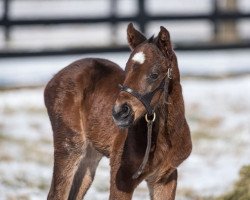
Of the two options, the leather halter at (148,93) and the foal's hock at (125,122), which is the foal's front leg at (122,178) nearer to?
the foal's hock at (125,122)

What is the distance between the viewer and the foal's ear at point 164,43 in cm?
470

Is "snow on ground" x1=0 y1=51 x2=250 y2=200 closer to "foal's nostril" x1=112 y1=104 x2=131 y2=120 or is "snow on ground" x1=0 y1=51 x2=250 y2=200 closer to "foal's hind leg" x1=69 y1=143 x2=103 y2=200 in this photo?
"foal's hind leg" x1=69 y1=143 x2=103 y2=200

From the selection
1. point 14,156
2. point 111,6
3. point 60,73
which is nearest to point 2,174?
point 14,156

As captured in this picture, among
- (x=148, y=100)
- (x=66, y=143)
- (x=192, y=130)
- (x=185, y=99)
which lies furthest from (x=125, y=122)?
(x=185, y=99)

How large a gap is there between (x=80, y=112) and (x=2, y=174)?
7.57 ft

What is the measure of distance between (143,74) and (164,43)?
0.29 metres

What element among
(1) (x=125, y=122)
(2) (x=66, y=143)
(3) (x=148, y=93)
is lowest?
(2) (x=66, y=143)

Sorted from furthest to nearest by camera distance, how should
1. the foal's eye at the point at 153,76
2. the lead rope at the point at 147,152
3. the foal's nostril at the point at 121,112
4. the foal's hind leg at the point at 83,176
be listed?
the foal's hind leg at the point at 83,176 → the lead rope at the point at 147,152 → the foal's eye at the point at 153,76 → the foal's nostril at the point at 121,112

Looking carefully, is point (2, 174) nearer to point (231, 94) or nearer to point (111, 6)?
point (231, 94)

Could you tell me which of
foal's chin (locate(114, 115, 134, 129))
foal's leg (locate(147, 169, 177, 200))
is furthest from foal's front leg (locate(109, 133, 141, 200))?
foal's chin (locate(114, 115, 134, 129))

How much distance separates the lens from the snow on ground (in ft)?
24.3

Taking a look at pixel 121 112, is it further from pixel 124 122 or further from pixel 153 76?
pixel 153 76

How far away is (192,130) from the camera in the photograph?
972cm

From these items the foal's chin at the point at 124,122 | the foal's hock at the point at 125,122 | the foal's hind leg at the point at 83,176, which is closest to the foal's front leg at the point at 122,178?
the foal's hock at the point at 125,122
